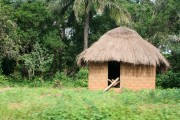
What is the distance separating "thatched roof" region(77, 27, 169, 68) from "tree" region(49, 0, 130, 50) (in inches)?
112

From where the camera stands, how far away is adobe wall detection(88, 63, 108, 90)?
19422 mm

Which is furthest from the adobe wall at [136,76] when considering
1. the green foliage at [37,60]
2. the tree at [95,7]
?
the green foliage at [37,60]

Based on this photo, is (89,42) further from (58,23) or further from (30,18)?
(30,18)

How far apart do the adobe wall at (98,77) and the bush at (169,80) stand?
262 inches

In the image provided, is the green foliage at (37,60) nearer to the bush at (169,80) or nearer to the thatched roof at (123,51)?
the thatched roof at (123,51)

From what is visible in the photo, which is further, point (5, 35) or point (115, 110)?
point (5, 35)

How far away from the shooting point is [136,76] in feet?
63.8

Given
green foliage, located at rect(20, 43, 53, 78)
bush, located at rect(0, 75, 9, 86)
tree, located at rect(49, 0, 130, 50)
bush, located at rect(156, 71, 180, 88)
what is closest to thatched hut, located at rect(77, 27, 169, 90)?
tree, located at rect(49, 0, 130, 50)

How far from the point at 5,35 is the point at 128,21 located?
707 cm

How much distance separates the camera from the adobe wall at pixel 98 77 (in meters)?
19.4

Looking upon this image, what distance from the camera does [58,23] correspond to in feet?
87.1

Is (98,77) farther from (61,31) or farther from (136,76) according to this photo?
(61,31)

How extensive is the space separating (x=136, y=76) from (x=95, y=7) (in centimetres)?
558

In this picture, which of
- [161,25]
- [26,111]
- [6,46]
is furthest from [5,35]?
[26,111]
